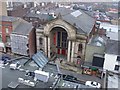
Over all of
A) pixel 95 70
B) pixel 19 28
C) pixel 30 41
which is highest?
pixel 19 28

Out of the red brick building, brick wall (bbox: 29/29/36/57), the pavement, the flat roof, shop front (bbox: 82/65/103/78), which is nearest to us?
the flat roof

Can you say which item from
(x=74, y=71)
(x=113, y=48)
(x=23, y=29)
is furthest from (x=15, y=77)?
(x=113, y=48)

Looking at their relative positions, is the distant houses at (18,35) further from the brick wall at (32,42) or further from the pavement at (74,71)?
the pavement at (74,71)

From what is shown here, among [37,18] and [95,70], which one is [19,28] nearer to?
[37,18]

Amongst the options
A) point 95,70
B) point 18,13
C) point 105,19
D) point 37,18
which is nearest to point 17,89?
point 95,70

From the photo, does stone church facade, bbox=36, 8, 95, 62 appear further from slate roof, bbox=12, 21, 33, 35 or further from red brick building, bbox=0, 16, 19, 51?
red brick building, bbox=0, 16, 19, 51

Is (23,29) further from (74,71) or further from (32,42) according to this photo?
(74,71)

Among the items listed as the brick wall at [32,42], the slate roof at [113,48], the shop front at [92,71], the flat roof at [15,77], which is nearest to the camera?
the flat roof at [15,77]

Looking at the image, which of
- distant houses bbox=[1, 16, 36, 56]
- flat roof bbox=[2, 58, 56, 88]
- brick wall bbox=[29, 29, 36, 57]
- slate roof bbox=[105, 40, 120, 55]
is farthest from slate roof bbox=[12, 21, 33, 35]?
slate roof bbox=[105, 40, 120, 55]

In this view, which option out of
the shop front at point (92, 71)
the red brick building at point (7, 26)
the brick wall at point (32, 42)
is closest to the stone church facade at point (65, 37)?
the brick wall at point (32, 42)

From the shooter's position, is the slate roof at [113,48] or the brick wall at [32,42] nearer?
the slate roof at [113,48]

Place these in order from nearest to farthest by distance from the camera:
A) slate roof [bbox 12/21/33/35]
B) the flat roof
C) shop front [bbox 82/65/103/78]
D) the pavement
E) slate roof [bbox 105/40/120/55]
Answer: the flat roof, slate roof [bbox 105/40/120/55], shop front [bbox 82/65/103/78], the pavement, slate roof [bbox 12/21/33/35]
